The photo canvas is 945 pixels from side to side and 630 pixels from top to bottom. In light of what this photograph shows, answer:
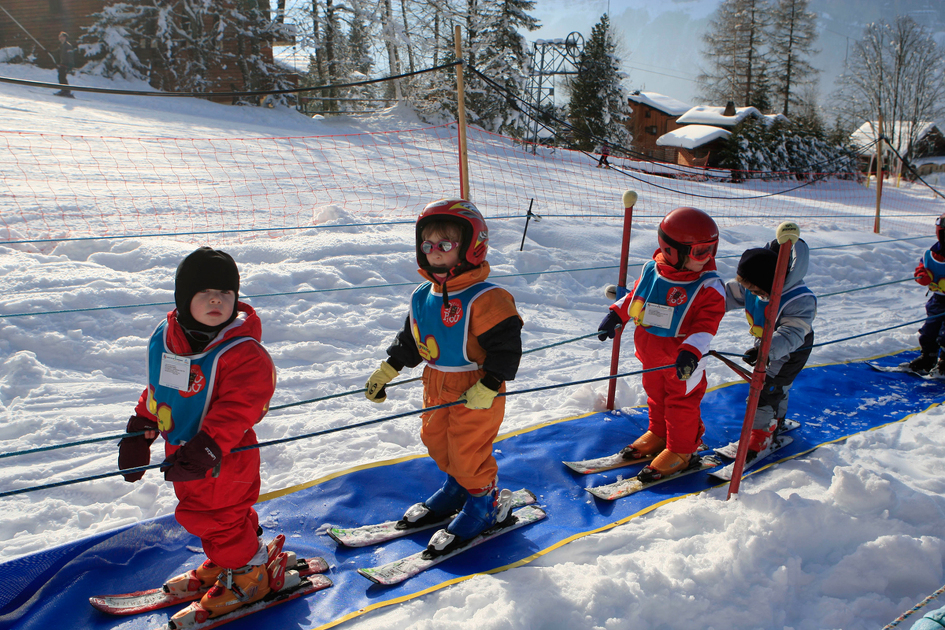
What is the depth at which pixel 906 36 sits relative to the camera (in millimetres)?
33812

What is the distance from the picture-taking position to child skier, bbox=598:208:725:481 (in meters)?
3.23

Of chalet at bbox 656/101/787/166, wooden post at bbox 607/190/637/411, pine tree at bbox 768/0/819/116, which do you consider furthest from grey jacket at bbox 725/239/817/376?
pine tree at bbox 768/0/819/116

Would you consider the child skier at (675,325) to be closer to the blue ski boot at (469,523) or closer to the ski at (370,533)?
the blue ski boot at (469,523)

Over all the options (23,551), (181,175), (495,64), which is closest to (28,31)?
(181,175)

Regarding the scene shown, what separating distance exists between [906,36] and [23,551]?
44.7m

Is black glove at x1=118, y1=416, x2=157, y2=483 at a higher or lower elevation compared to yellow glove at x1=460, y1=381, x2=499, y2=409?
lower

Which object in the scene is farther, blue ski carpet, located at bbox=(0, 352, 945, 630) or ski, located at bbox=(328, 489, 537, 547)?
ski, located at bbox=(328, 489, 537, 547)

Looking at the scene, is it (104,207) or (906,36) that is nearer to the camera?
(104,207)

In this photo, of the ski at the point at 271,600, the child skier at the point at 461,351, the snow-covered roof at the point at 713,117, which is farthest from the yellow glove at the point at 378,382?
the snow-covered roof at the point at 713,117

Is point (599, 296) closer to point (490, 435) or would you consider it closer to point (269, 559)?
point (490, 435)

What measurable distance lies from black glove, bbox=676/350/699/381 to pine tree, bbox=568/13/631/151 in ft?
85.9

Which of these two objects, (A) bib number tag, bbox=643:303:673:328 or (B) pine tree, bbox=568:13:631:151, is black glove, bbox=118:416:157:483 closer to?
(A) bib number tag, bbox=643:303:673:328

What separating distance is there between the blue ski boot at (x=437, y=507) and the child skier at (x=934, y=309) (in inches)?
190

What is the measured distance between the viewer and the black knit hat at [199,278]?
7.03 ft
